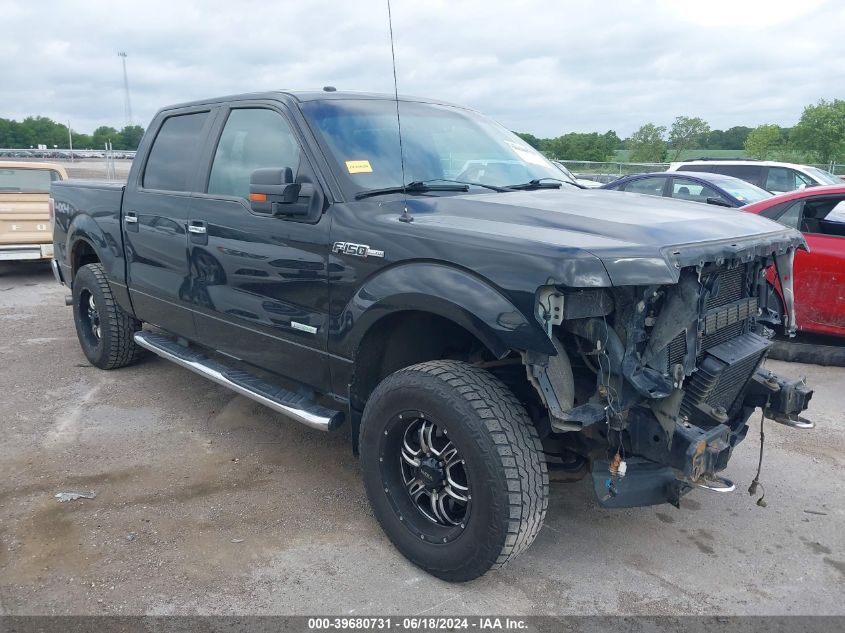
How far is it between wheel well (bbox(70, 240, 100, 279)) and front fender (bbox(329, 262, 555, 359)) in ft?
11.3

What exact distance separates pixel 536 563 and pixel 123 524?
195 cm

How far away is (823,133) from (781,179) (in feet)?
69.6

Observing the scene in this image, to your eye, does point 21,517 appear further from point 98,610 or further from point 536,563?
point 536,563

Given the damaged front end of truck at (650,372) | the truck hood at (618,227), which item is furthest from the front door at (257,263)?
the damaged front end of truck at (650,372)

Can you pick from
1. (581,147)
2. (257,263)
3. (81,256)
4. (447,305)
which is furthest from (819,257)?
(581,147)

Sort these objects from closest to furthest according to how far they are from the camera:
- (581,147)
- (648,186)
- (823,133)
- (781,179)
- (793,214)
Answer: (793,214)
(648,186)
(781,179)
(823,133)
(581,147)

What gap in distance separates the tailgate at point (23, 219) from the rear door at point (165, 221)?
568cm

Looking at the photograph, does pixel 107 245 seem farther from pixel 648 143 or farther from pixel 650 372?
pixel 648 143

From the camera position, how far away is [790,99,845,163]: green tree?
2969cm

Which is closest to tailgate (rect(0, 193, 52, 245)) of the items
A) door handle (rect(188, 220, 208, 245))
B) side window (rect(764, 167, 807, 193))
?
door handle (rect(188, 220, 208, 245))

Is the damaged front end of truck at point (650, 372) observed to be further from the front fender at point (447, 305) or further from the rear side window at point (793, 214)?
the rear side window at point (793, 214)

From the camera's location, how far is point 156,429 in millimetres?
4586

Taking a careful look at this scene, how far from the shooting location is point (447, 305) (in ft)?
9.14

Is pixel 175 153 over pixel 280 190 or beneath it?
over
